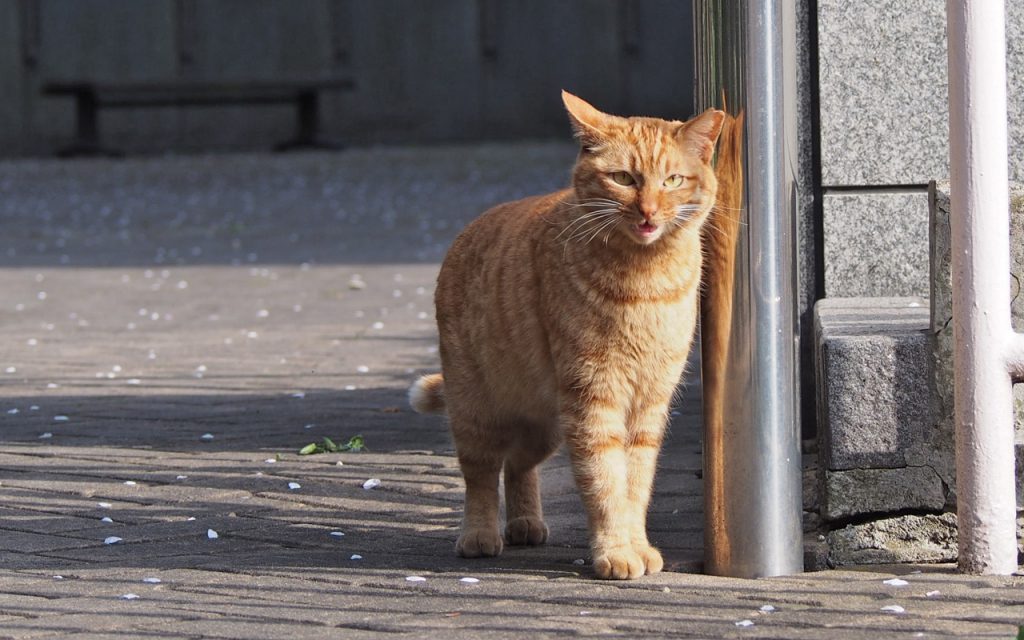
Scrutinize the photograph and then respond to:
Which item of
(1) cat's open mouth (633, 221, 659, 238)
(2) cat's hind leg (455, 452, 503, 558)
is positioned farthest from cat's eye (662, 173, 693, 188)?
Answer: (2) cat's hind leg (455, 452, 503, 558)

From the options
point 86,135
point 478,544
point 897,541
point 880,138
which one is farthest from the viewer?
point 86,135

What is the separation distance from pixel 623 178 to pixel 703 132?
222mm

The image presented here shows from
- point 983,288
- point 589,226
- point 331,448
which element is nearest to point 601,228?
point 589,226

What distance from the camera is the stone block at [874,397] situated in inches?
150

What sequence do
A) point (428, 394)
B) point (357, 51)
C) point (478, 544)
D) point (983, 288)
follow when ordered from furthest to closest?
point (357, 51) → point (428, 394) → point (478, 544) → point (983, 288)

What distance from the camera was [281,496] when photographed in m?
4.79

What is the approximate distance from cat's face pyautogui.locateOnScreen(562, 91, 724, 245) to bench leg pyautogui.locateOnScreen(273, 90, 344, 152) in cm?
1904

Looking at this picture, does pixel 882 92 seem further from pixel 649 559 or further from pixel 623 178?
pixel 649 559

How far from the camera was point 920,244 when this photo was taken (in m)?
4.91

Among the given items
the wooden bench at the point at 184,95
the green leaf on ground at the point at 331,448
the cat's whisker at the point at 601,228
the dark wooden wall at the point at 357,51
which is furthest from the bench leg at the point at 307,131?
the cat's whisker at the point at 601,228

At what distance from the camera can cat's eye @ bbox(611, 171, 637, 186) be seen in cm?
370

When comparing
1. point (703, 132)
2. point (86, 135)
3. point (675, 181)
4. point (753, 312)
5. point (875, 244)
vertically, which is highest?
point (86, 135)

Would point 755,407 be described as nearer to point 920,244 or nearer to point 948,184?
point 948,184

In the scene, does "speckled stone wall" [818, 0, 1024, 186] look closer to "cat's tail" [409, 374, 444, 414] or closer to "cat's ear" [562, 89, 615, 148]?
"cat's ear" [562, 89, 615, 148]
